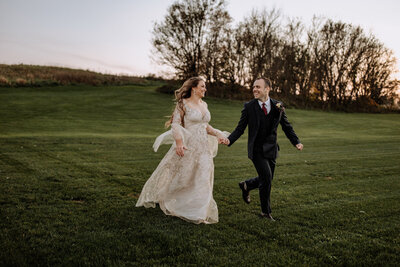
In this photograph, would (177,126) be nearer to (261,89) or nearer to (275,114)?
(261,89)

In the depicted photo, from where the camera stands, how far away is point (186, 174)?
5.60m

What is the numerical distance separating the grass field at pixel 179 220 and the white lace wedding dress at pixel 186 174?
27 centimetres

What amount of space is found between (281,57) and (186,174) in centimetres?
3960

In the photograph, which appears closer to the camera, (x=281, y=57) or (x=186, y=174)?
(x=186, y=174)

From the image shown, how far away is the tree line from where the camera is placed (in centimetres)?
3675

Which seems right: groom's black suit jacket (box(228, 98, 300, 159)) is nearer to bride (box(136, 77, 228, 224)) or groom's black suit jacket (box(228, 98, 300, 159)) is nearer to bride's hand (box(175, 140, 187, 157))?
bride (box(136, 77, 228, 224))

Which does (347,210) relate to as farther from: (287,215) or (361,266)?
(361,266)

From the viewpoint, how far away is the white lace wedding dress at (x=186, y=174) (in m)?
5.43

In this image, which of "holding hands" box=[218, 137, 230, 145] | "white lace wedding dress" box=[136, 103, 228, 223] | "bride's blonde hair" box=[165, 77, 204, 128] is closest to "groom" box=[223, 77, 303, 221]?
"holding hands" box=[218, 137, 230, 145]

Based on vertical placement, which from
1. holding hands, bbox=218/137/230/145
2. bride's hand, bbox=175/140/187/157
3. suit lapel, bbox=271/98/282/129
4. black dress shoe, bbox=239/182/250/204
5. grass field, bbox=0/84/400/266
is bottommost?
grass field, bbox=0/84/400/266

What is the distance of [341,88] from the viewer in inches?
1850

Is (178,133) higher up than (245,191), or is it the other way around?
(178,133)

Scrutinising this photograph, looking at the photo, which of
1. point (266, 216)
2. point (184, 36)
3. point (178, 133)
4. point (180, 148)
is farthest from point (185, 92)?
point (184, 36)

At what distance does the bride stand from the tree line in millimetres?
30350
